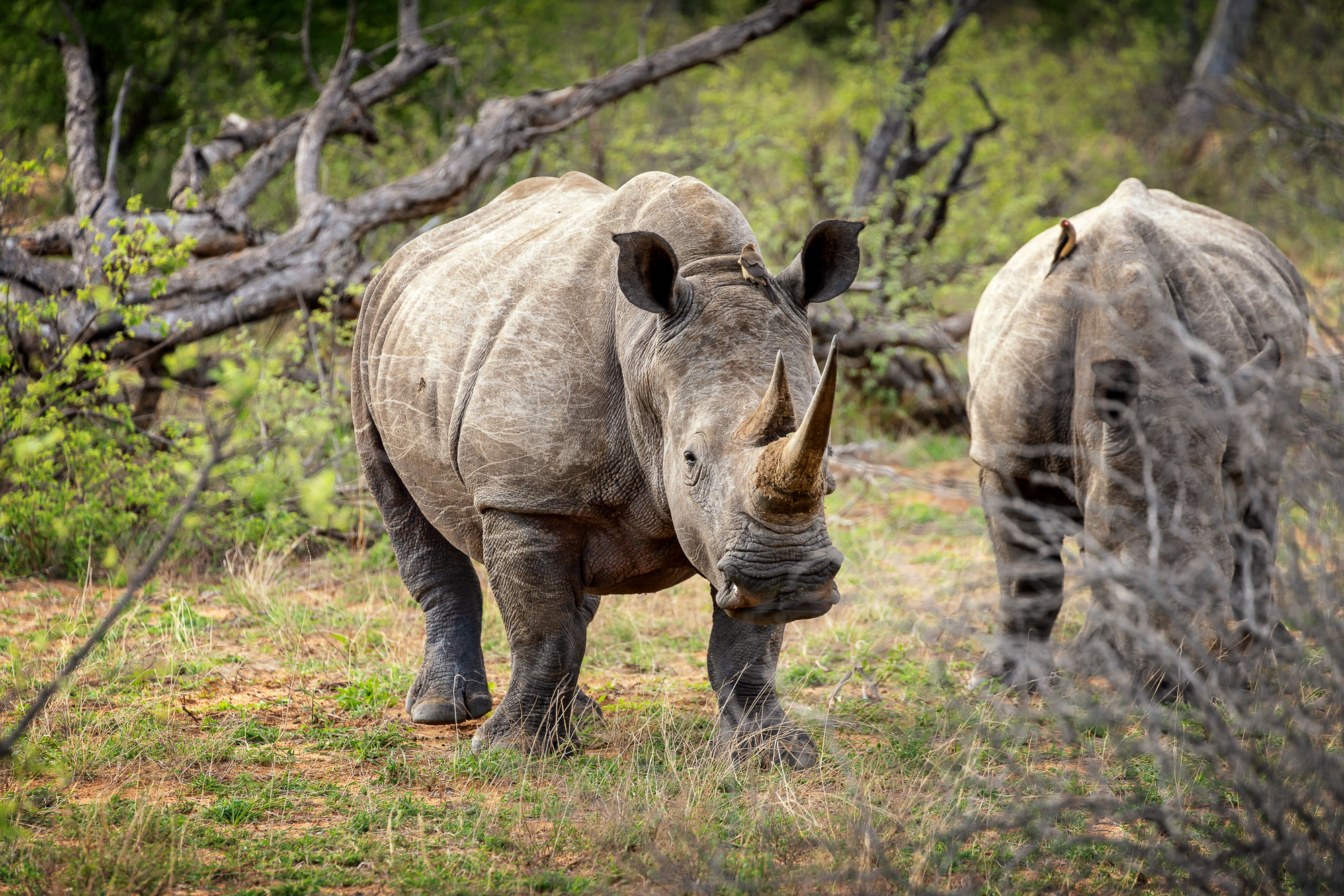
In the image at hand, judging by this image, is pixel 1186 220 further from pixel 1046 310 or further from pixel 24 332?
pixel 24 332

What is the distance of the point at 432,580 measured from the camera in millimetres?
5480

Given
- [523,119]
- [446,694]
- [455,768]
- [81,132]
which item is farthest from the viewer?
[523,119]

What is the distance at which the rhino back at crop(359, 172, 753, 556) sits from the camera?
13.7ft

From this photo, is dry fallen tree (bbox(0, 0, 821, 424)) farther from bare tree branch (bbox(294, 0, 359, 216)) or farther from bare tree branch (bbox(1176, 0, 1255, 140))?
bare tree branch (bbox(1176, 0, 1255, 140))

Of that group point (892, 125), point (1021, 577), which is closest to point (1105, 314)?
point (1021, 577)

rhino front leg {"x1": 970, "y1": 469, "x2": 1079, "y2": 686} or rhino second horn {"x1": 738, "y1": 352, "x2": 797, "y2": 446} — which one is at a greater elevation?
rhino second horn {"x1": 738, "y1": 352, "x2": 797, "y2": 446}

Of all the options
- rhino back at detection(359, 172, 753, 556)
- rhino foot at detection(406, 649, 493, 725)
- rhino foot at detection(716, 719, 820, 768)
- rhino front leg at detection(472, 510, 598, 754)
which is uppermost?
rhino back at detection(359, 172, 753, 556)

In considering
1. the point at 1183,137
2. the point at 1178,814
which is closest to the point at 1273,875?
the point at 1178,814

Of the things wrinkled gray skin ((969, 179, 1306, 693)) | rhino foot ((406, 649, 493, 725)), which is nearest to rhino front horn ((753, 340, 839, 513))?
wrinkled gray skin ((969, 179, 1306, 693))

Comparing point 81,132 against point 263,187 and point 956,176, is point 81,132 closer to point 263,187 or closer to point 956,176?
point 263,187

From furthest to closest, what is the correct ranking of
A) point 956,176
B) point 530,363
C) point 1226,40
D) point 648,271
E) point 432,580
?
1. point 1226,40
2. point 956,176
3. point 432,580
4. point 530,363
5. point 648,271

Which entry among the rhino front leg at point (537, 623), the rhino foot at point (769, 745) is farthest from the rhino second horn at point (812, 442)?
the rhino foot at point (769, 745)

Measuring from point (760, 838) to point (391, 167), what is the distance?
30.3 feet

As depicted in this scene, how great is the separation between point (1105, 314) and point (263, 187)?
21.4ft
